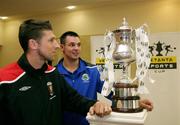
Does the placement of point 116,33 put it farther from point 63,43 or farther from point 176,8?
point 176,8

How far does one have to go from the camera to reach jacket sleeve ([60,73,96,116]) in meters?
1.31

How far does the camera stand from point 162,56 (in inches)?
129

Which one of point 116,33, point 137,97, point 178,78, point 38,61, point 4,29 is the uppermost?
point 4,29

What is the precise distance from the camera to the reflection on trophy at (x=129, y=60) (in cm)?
107

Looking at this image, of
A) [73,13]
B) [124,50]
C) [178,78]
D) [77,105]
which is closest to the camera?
[124,50]

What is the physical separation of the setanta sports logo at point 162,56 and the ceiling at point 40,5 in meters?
0.98

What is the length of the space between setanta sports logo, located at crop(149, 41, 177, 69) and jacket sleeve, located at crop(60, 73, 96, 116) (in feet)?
6.60

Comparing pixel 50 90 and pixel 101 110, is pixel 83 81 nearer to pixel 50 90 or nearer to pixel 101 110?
pixel 50 90

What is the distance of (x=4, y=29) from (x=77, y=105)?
429 centimetres

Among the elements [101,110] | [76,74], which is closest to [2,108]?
[101,110]

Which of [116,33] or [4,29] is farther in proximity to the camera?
[4,29]

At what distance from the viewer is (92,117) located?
1.09 m

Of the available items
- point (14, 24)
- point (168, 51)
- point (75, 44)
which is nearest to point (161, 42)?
point (168, 51)

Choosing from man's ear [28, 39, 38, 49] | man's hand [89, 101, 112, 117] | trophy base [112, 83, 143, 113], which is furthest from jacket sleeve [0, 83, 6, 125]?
trophy base [112, 83, 143, 113]
